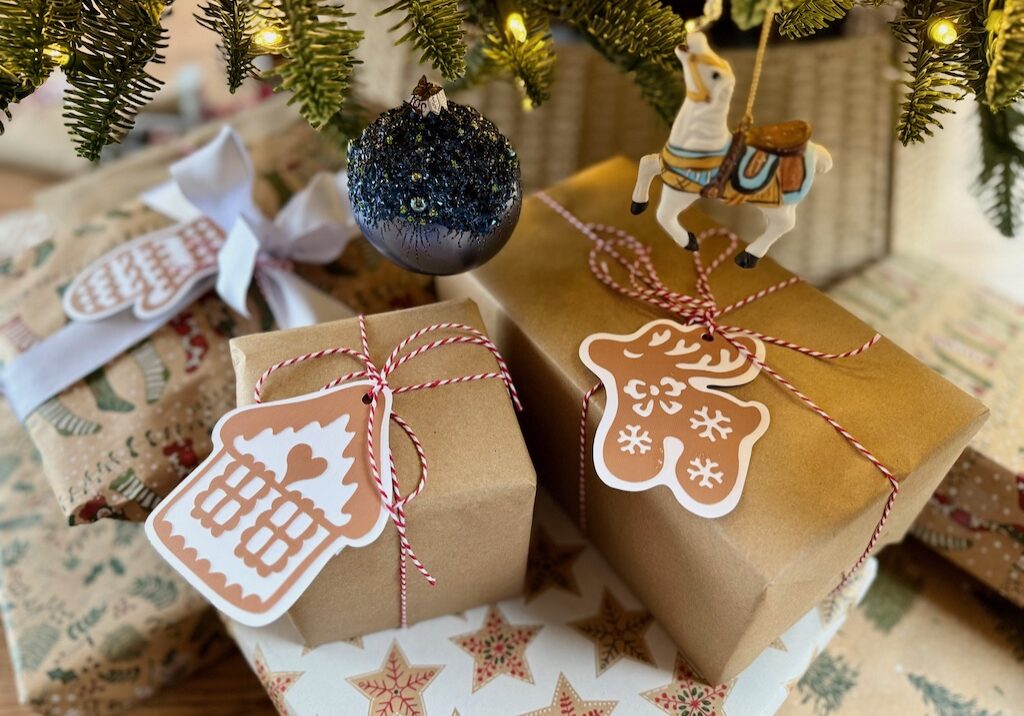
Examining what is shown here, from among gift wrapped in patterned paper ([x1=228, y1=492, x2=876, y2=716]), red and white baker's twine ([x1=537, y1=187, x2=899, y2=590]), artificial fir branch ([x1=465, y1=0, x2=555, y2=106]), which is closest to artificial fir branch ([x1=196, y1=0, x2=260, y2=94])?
artificial fir branch ([x1=465, y1=0, x2=555, y2=106])

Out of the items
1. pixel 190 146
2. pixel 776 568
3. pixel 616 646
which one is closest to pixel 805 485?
pixel 776 568

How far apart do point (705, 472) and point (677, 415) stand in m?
0.05

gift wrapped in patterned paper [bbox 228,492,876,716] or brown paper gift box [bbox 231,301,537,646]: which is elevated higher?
brown paper gift box [bbox 231,301,537,646]

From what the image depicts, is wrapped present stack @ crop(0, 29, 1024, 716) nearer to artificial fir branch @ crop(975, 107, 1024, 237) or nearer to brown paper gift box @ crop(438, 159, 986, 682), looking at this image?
brown paper gift box @ crop(438, 159, 986, 682)

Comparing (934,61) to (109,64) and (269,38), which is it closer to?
(269,38)

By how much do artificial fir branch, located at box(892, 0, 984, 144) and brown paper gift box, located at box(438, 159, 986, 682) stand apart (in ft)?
0.51

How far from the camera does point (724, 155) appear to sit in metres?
0.47

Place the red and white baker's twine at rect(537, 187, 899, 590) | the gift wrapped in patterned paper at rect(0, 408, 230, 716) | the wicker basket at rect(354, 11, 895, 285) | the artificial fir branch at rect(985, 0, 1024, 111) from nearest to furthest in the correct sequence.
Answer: the artificial fir branch at rect(985, 0, 1024, 111), the red and white baker's twine at rect(537, 187, 899, 590), the gift wrapped in patterned paper at rect(0, 408, 230, 716), the wicker basket at rect(354, 11, 895, 285)

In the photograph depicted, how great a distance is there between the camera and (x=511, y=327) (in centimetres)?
58

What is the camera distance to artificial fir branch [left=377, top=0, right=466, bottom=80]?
0.45 m

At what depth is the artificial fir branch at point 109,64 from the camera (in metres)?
0.46

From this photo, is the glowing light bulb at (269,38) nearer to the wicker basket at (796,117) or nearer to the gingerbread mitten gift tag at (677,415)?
the gingerbread mitten gift tag at (677,415)

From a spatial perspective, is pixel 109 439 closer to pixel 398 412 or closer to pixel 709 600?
pixel 398 412

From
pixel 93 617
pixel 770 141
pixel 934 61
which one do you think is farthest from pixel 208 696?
pixel 934 61
